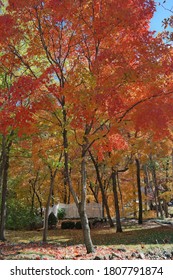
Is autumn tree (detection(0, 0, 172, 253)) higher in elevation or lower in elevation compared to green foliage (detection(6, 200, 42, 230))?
higher

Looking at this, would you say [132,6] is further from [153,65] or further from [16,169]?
[16,169]

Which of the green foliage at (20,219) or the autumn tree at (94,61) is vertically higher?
the autumn tree at (94,61)

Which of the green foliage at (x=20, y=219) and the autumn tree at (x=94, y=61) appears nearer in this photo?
the autumn tree at (x=94, y=61)

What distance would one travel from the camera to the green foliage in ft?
81.9

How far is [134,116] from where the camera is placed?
1063cm

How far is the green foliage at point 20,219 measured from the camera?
2497cm

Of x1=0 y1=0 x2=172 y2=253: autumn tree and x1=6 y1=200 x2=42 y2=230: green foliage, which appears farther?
x1=6 y1=200 x2=42 y2=230: green foliage

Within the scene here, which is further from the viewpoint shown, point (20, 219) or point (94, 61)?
point (20, 219)

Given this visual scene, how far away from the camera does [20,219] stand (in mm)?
25250

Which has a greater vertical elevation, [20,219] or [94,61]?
[94,61]

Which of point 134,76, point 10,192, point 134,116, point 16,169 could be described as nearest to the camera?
point 134,76

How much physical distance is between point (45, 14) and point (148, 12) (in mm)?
3313

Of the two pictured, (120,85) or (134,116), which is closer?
(120,85)
